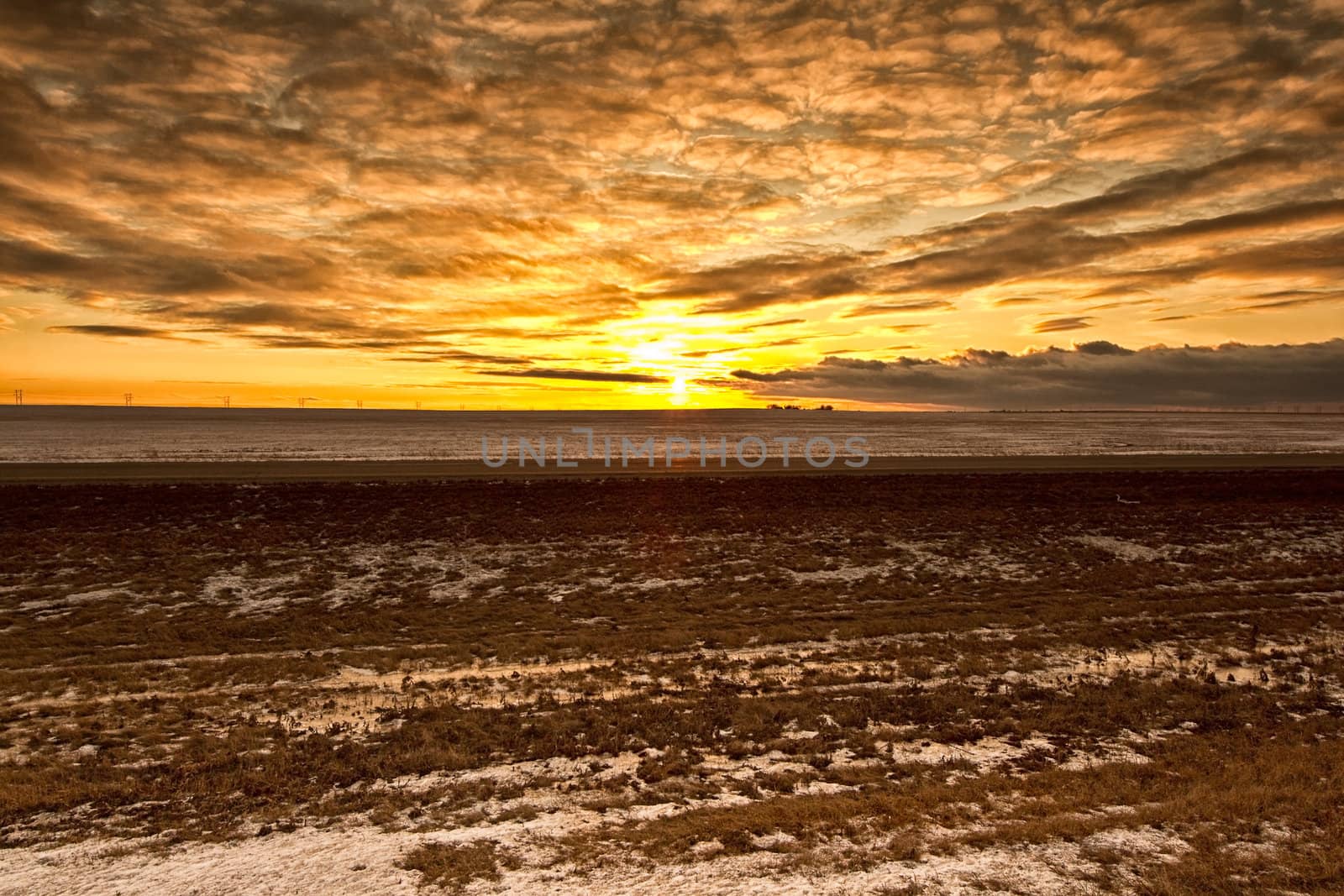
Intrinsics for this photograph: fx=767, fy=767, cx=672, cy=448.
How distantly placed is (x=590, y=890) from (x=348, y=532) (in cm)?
2246

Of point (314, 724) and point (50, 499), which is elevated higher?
point (50, 499)

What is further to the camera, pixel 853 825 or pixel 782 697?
pixel 782 697

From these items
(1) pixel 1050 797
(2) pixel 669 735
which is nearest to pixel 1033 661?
(1) pixel 1050 797

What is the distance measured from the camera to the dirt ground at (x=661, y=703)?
783 centimetres

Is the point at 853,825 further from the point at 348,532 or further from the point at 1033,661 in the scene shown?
the point at 348,532

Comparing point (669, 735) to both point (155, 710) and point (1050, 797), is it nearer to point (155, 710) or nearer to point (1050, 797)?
point (1050, 797)

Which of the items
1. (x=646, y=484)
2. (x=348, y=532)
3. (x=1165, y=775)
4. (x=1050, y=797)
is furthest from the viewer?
(x=646, y=484)

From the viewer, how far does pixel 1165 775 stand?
971 centimetres

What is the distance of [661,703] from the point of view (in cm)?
1282

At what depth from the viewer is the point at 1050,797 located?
29.7ft

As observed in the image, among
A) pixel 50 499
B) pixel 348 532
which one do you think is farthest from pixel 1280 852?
pixel 50 499

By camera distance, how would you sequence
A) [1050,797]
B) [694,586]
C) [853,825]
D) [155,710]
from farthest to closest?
[694,586], [155,710], [1050,797], [853,825]

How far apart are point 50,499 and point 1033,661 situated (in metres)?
34.0

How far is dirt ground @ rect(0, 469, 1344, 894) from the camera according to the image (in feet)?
25.7
